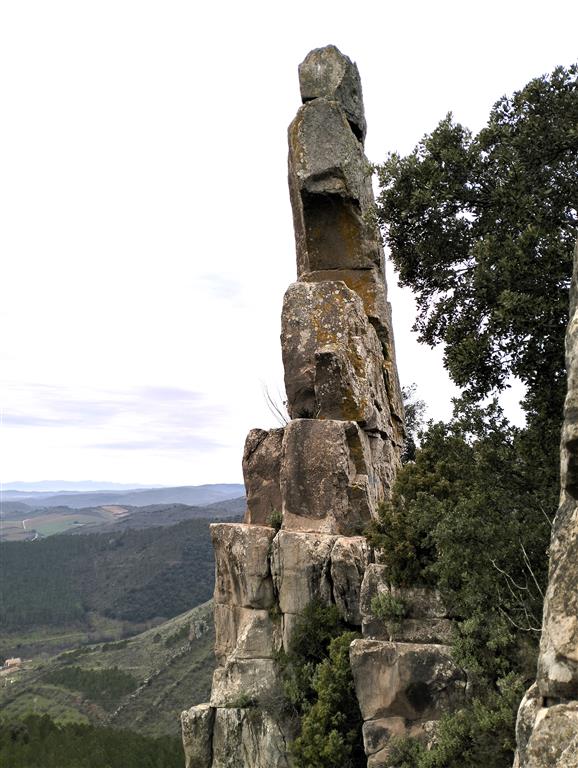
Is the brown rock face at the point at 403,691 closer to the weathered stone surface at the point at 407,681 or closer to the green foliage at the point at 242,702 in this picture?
the weathered stone surface at the point at 407,681

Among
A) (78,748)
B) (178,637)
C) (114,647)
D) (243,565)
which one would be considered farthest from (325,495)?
(114,647)

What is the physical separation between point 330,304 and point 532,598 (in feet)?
46.5

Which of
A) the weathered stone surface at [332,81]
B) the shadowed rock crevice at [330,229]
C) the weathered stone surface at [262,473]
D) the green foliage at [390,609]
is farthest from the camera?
the weathered stone surface at [332,81]

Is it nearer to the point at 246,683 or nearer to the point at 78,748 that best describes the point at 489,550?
the point at 246,683

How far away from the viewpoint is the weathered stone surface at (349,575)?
19812 millimetres

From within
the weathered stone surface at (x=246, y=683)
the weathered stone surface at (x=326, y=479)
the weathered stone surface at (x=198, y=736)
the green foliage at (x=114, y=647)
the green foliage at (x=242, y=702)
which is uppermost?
the weathered stone surface at (x=326, y=479)

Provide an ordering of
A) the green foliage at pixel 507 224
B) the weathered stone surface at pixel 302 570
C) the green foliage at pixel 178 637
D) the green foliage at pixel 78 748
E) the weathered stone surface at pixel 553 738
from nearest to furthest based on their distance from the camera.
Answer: the weathered stone surface at pixel 553 738 < the green foliage at pixel 507 224 < the weathered stone surface at pixel 302 570 < the green foliage at pixel 78 748 < the green foliage at pixel 178 637

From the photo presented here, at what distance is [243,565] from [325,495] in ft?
13.0

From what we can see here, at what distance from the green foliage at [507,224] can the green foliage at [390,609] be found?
5885 mm

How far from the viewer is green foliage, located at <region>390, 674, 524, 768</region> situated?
13734 millimetres

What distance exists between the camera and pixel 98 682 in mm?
109312

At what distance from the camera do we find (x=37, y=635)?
17900 cm

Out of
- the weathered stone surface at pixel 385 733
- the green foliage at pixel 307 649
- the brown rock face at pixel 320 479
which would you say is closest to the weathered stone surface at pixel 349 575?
the brown rock face at pixel 320 479

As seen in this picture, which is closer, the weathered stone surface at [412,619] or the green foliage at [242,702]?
the weathered stone surface at [412,619]
